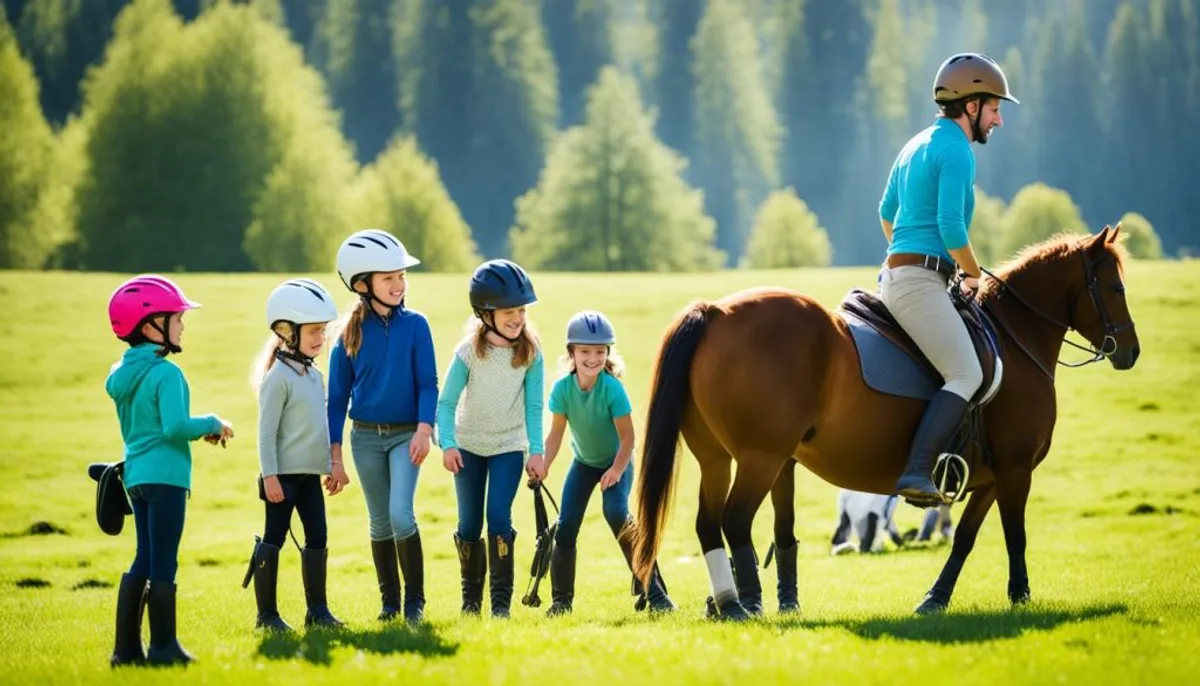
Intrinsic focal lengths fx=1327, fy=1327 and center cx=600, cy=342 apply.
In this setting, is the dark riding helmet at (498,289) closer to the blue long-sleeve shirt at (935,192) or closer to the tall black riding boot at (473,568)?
the tall black riding boot at (473,568)

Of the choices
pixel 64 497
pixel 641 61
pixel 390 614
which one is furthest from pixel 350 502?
pixel 641 61

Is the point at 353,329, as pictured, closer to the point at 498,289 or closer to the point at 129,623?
the point at 498,289

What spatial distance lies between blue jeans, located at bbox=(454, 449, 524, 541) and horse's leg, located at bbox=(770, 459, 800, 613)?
75.9 inches

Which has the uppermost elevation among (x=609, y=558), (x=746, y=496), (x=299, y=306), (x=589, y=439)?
(x=299, y=306)

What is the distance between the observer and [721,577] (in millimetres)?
8797

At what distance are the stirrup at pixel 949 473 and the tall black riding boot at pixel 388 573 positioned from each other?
12.7 ft

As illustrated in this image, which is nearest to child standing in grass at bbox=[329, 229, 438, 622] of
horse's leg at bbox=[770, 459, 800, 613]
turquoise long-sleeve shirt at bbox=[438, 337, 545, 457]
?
turquoise long-sleeve shirt at bbox=[438, 337, 545, 457]

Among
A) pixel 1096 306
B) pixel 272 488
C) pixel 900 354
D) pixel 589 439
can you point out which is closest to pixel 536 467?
pixel 589 439

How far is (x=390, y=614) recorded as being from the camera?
945cm

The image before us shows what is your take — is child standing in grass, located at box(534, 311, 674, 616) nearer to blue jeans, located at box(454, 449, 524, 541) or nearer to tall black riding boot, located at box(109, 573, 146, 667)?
blue jeans, located at box(454, 449, 524, 541)

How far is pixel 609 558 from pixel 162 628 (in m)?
11.1

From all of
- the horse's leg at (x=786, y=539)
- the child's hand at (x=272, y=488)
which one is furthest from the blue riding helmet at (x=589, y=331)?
the child's hand at (x=272, y=488)

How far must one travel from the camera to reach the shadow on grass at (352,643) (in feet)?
24.6

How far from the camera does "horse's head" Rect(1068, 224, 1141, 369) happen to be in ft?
32.8
